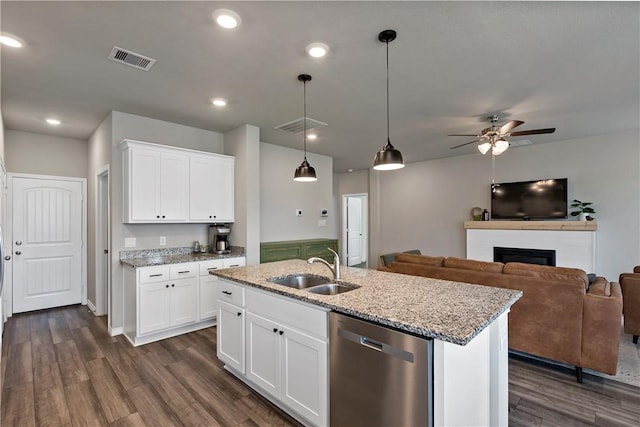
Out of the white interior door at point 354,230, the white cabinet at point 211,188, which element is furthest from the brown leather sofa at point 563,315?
the white interior door at point 354,230

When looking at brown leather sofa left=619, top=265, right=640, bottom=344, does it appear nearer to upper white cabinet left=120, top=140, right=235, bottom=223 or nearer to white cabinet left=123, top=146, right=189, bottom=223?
upper white cabinet left=120, top=140, right=235, bottom=223

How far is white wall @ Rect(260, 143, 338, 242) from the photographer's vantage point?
528cm

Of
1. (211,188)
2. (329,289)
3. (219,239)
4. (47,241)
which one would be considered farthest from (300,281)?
(47,241)

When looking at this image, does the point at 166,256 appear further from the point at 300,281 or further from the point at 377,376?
the point at 377,376

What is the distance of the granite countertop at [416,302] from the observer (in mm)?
1422

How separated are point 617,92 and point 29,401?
20.2 ft

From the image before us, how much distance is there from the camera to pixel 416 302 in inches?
71.0

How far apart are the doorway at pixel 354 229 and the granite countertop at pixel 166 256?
183 inches

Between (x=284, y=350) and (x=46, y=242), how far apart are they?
15.5ft

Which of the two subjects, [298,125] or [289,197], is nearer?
[298,125]

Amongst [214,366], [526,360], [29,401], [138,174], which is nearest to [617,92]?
[526,360]

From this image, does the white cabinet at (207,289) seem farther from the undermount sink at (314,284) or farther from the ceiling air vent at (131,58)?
the ceiling air vent at (131,58)

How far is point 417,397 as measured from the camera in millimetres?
1448

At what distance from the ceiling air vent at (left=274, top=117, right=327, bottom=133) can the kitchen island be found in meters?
2.33
